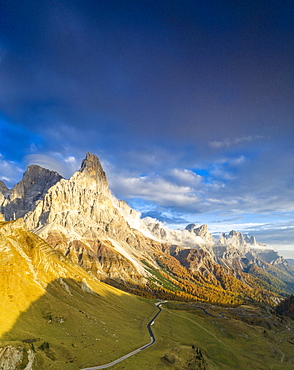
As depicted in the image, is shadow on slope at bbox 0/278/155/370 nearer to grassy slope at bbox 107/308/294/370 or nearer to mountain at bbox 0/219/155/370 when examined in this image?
mountain at bbox 0/219/155/370

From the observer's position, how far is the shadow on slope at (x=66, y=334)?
57.9 meters

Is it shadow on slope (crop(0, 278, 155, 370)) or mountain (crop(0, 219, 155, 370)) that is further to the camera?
mountain (crop(0, 219, 155, 370))

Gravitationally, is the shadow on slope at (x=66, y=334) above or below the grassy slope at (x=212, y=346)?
above

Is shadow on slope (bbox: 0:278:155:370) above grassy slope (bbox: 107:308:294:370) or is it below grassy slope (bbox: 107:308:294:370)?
above

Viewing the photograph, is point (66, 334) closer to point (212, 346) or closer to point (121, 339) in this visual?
point (121, 339)

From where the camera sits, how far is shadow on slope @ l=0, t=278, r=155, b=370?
57859 millimetres

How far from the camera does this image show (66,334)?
3533 inches

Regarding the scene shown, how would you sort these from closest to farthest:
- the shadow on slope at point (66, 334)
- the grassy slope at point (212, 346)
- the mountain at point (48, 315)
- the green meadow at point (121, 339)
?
the shadow on slope at point (66, 334) → the mountain at point (48, 315) → the green meadow at point (121, 339) → the grassy slope at point (212, 346)

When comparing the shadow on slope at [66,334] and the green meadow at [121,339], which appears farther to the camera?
the green meadow at [121,339]

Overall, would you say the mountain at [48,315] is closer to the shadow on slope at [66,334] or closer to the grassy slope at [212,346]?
the shadow on slope at [66,334]

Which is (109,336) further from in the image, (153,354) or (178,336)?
(178,336)

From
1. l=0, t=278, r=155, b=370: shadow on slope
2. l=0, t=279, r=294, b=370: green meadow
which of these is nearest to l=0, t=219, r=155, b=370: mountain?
l=0, t=278, r=155, b=370: shadow on slope

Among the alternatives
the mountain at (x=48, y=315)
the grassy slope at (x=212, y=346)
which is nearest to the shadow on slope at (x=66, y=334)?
the mountain at (x=48, y=315)

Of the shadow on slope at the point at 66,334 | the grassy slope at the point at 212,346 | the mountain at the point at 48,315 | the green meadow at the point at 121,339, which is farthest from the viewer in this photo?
the grassy slope at the point at 212,346
